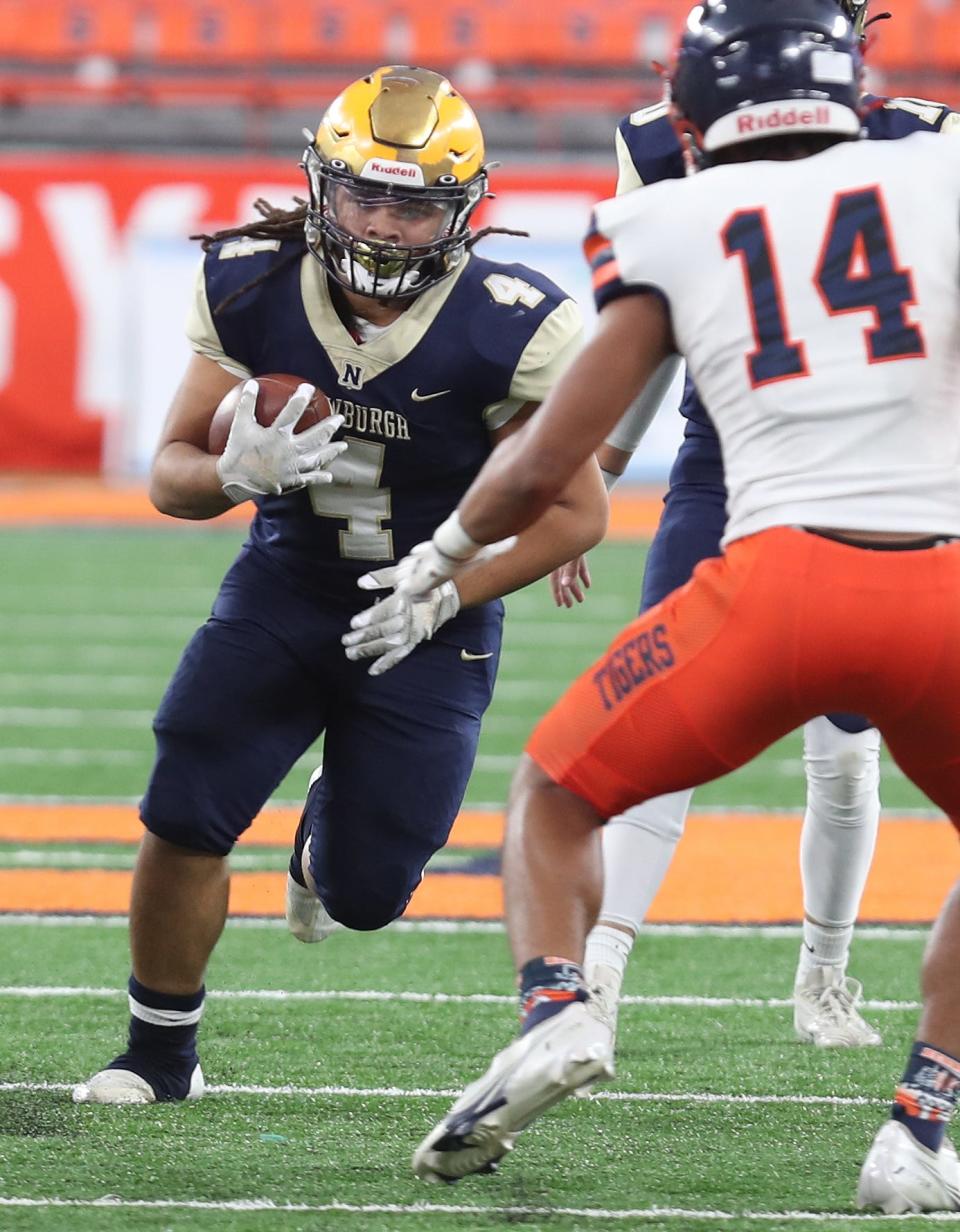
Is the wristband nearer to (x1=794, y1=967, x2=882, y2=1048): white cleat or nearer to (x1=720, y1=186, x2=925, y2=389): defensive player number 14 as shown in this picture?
(x1=720, y1=186, x2=925, y2=389): defensive player number 14

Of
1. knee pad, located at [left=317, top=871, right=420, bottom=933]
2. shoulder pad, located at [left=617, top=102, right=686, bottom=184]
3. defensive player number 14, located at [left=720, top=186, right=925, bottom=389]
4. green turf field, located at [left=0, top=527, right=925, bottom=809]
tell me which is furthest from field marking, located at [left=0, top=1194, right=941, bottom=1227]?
green turf field, located at [left=0, top=527, right=925, bottom=809]

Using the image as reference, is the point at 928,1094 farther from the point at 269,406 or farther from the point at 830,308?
the point at 269,406

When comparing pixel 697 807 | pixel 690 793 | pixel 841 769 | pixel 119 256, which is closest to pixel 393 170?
pixel 690 793

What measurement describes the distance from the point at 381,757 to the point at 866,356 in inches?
47.2

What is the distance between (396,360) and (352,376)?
2.8 inches

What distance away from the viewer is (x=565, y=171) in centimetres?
1327

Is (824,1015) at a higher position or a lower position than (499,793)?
higher

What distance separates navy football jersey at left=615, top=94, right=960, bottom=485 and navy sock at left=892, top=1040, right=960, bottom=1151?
3.81 feet

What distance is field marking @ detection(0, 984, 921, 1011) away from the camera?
371 centimetres

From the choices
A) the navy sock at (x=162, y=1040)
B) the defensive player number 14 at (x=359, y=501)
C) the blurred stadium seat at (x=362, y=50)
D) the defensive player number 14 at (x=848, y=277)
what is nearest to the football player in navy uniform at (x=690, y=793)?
the defensive player number 14 at (x=359, y=501)

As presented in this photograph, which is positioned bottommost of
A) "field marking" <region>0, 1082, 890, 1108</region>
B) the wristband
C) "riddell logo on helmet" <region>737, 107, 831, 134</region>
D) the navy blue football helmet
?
"field marking" <region>0, 1082, 890, 1108</region>

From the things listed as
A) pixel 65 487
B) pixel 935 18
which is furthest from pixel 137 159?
pixel 935 18

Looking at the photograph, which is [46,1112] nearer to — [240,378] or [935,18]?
[240,378]

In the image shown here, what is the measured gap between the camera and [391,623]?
9.03 feet
